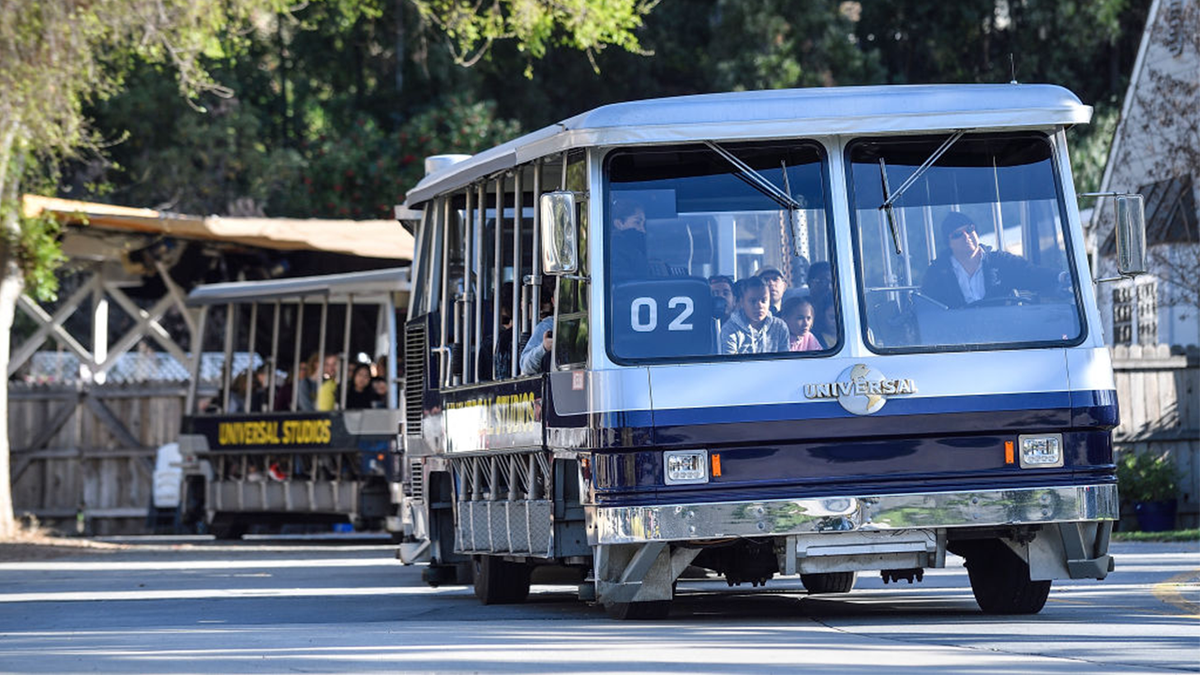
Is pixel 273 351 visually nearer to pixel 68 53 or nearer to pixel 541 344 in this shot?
pixel 68 53

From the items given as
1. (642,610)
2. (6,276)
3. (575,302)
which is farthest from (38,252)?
(642,610)

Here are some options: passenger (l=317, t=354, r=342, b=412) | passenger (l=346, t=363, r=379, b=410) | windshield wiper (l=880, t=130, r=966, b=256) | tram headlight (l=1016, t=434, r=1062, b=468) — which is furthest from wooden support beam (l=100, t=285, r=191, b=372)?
tram headlight (l=1016, t=434, r=1062, b=468)

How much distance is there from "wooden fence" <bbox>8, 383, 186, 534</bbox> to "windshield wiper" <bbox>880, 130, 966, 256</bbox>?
19.1 meters

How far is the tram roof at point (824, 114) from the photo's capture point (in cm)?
1148

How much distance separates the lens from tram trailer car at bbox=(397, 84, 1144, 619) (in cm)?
1119

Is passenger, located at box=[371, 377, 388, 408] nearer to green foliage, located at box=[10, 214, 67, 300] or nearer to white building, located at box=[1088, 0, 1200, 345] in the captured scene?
A: green foliage, located at box=[10, 214, 67, 300]

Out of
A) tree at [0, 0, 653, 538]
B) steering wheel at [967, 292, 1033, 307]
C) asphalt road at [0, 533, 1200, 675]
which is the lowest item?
asphalt road at [0, 533, 1200, 675]

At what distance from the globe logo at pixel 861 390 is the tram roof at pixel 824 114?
1.28m

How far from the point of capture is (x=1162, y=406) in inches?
978

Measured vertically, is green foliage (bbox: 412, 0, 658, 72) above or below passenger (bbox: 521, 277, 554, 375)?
above

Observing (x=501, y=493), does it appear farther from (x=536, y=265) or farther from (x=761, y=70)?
(x=761, y=70)

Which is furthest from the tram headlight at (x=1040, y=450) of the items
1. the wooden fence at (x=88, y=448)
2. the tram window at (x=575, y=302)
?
the wooden fence at (x=88, y=448)

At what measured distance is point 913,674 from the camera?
861 centimetres

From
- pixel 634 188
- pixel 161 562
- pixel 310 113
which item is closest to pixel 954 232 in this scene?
pixel 634 188
